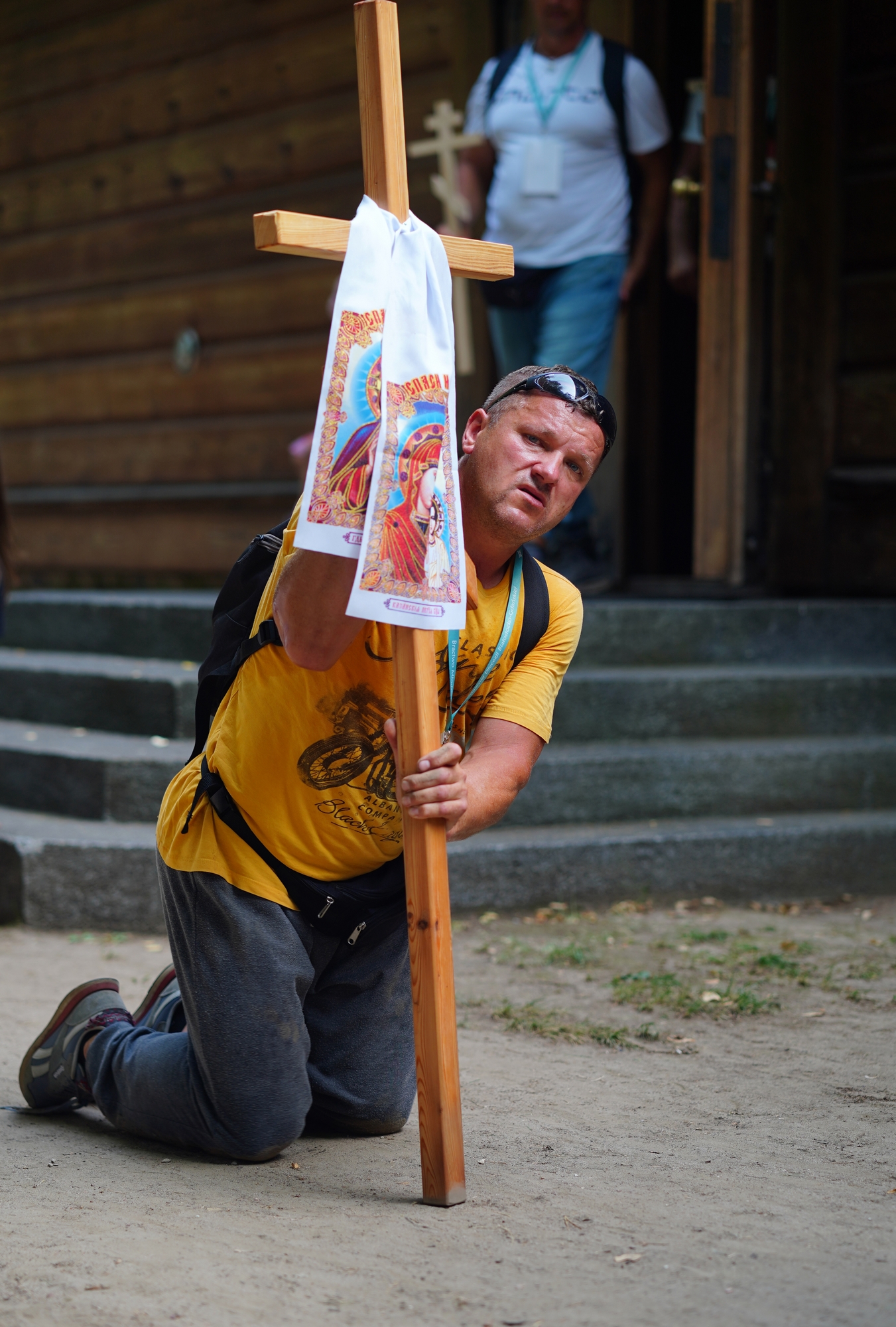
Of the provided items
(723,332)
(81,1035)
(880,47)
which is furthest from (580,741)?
(880,47)

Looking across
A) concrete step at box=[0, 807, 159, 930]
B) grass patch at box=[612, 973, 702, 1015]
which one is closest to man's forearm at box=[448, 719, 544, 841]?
grass patch at box=[612, 973, 702, 1015]

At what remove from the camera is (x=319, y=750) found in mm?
2398

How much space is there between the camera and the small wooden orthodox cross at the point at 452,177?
18.3ft

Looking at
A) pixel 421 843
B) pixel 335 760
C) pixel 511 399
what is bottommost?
pixel 421 843

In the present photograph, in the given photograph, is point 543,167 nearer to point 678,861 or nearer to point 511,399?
point 678,861

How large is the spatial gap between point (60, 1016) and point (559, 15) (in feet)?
13.5

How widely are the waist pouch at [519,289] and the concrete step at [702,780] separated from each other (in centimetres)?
176

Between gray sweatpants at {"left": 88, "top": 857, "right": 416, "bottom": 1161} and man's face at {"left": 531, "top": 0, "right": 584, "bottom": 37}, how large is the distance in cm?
387

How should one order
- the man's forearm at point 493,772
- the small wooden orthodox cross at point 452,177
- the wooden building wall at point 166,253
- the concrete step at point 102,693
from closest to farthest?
the man's forearm at point 493,772 → the concrete step at point 102,693 → the small wooden orthodox cross at point 452,177 → the wooden building wall at point 166,253

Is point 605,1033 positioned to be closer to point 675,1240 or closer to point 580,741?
point 675,1240

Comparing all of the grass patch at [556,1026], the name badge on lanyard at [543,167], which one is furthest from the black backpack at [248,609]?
the name badge on lanyard at [543,167]

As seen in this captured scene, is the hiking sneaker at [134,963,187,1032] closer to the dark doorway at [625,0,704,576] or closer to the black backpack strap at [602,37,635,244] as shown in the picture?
the black backpack strap at [602,37,635,244]

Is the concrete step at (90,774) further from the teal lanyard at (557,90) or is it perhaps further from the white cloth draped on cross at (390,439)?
the teal lanyard at (557,90)

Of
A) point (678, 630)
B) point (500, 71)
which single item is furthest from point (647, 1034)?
point (500, 71)
